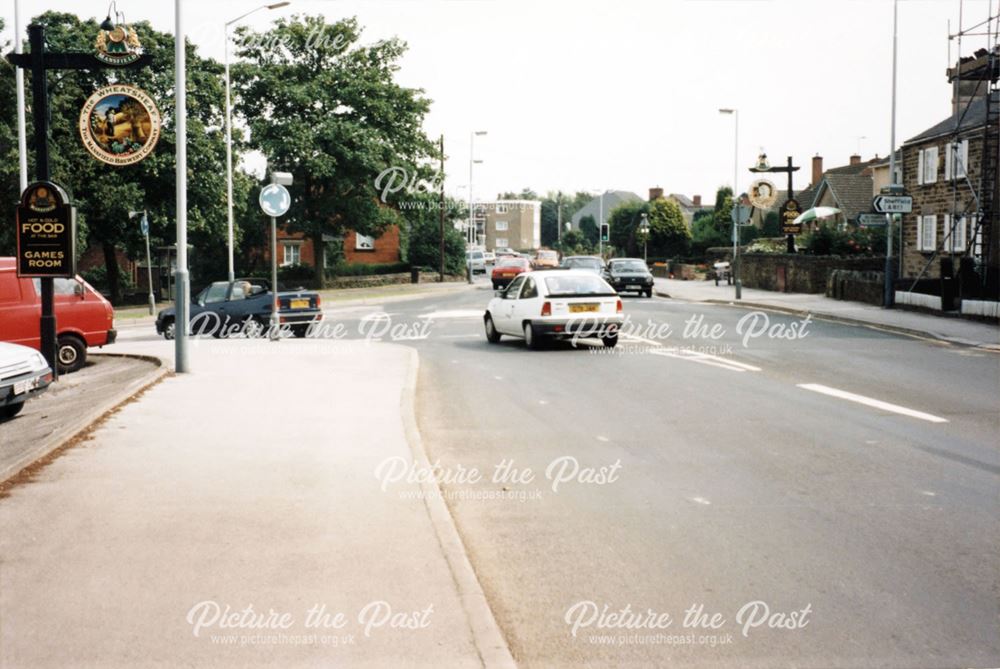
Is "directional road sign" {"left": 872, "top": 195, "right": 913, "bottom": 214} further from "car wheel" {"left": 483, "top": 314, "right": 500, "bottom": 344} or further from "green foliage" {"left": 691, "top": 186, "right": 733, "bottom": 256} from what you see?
"green foliage" {"left": 691, "top": 186, "right": 733, "bottom": 256}

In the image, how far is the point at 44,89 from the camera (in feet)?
50.6

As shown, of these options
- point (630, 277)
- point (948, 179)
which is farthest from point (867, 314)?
point (630, 277)

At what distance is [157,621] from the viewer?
466 cm

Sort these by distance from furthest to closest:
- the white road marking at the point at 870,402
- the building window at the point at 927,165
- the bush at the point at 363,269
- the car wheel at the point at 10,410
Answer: the bush at the point at 363,269 → the building window at the point at 927,165 → the car wheel at the point at 10,410 → the white road marking at the point at 870,402

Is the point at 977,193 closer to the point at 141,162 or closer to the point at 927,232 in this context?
the point at 927,232

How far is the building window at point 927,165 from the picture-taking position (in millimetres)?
40969

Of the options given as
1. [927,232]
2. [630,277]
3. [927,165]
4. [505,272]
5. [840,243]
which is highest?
[927,165]

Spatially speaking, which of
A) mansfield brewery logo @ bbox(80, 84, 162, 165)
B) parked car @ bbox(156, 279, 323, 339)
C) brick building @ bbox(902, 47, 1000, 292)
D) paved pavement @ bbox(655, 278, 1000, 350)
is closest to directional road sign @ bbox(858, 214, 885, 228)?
paved pavement @ bbox(655, 278, 1000, 350)

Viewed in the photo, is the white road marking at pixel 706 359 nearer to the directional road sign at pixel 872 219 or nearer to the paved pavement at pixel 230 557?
the paved pavement at pixel 230 557

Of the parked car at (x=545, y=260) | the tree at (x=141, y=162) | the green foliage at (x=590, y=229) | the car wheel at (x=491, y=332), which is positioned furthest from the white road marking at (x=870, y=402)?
the green foliage at (x=590, y=229)

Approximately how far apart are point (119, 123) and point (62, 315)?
11.2 ft

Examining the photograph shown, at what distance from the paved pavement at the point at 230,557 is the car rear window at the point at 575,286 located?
9926 millimetres

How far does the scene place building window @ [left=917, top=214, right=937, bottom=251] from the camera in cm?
4075

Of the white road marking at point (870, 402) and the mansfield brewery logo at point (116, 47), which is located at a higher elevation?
the mansfield brewery logo at point (116, 47)
